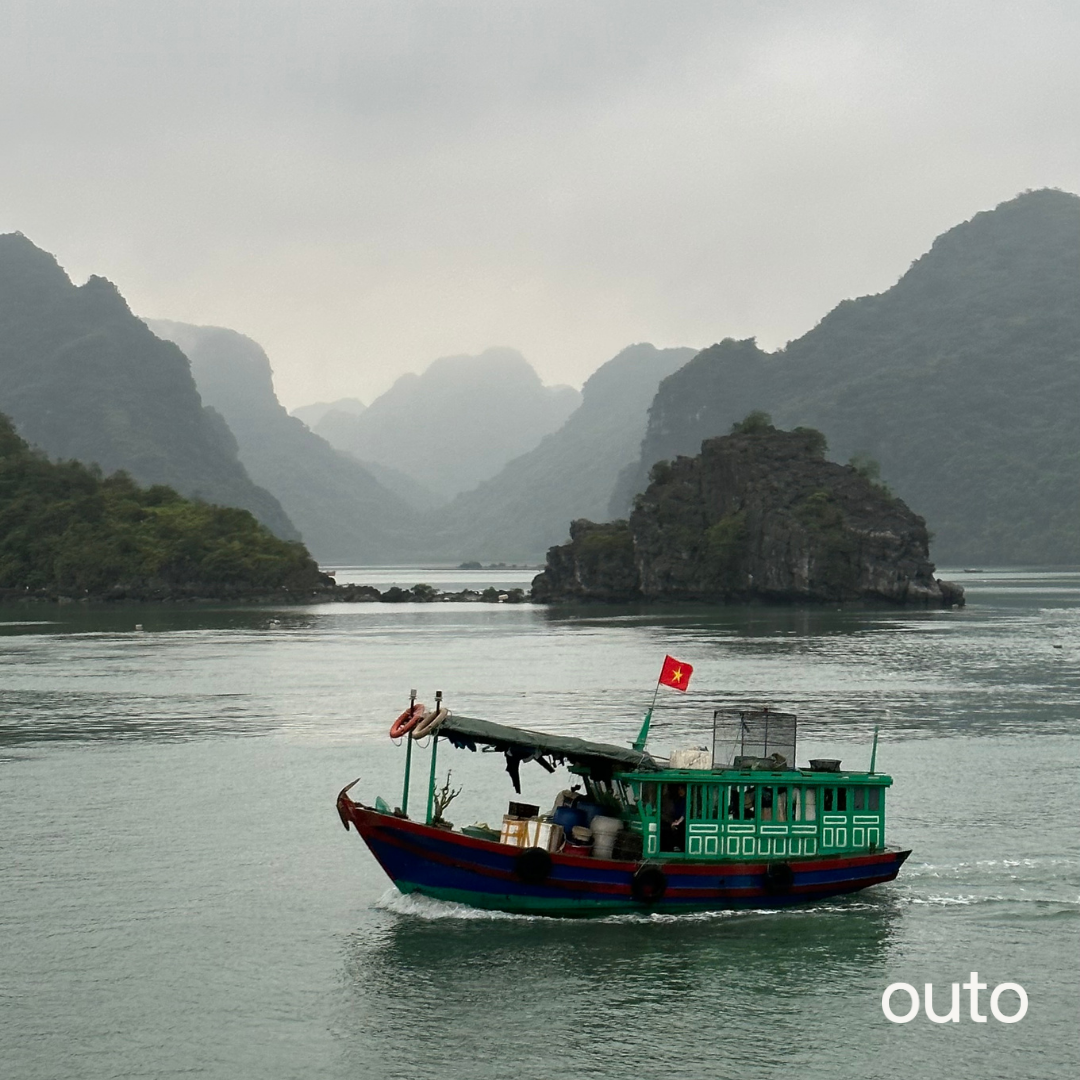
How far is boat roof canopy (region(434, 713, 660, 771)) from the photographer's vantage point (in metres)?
27.6

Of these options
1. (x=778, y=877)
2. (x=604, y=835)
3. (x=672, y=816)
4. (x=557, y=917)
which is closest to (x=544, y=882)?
(x=557, y=917)

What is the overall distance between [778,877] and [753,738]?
321cm

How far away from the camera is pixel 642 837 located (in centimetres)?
2759

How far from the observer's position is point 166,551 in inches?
7047

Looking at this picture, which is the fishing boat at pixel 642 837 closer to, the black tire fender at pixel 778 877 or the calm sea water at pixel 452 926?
the black tire fender at pixel 778 877

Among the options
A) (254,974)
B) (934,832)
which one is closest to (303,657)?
(934,832)

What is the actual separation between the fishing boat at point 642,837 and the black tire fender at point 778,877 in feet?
0.08

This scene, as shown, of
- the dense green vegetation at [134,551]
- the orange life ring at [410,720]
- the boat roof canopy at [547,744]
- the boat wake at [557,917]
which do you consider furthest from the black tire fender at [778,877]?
the dense green vegetation at [134,551]

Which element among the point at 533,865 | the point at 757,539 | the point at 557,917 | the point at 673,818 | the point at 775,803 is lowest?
the point at 557,917

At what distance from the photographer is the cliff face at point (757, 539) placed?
512 ft

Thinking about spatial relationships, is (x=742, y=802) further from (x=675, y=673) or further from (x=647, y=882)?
(x=675, y=673)

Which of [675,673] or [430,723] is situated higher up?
[675,673]

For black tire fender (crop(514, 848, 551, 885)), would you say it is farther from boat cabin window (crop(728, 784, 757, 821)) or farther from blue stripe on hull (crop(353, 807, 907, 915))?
boat cabin window (crop(728, 784, 757, 821))

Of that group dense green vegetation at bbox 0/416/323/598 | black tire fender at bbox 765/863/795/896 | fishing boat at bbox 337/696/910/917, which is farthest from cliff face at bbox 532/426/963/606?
black tire fender at bbox 765/863/795/896
